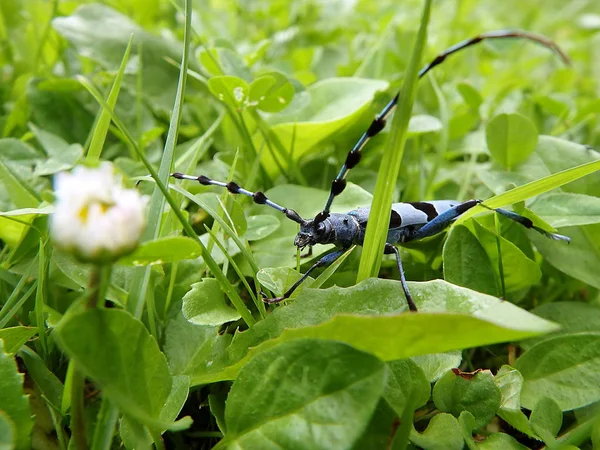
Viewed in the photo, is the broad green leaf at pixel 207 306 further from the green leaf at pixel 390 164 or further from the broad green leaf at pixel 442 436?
the broad green leaf at pixel 442 436

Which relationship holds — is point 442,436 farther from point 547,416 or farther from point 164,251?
point 164,251

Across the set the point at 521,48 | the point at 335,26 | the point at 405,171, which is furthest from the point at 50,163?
the point at 521,48

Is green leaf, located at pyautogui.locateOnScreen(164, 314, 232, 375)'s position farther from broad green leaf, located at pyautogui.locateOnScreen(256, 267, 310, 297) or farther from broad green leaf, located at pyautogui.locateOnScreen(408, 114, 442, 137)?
broad green leaf, located at pyautogui.locateOnScreen(408, 114, 442, 137)

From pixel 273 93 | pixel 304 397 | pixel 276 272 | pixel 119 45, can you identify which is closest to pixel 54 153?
pixel 119 45

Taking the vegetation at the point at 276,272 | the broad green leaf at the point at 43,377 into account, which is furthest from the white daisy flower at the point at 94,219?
the broad green leaf at the point at 43,377

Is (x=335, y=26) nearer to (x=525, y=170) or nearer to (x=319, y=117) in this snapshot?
(x=319, y=117)

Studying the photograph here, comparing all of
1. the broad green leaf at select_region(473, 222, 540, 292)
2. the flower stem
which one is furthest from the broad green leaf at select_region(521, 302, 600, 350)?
the flower stem
